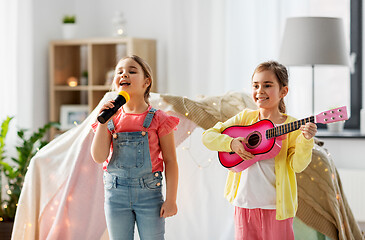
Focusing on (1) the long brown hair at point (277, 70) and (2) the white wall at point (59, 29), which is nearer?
(1) the long brown hair at point (277, 70)

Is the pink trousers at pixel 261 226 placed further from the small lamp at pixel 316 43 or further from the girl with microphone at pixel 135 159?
the small lamp at pixel 316 43

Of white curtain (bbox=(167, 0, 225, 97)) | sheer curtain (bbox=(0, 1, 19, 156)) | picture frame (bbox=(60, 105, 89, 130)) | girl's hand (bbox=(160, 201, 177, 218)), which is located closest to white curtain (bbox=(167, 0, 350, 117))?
white curtain (bbox=(167, 0, 225, 97))

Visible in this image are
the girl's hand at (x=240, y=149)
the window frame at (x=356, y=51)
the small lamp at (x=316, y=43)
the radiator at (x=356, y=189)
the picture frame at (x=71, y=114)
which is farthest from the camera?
the picture frame at (x=71, y=114)

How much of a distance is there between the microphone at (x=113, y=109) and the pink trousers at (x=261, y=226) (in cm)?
49

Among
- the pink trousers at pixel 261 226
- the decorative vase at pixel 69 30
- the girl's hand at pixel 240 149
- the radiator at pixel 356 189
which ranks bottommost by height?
the radiator at pixel 356 189

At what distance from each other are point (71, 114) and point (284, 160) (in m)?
2.61

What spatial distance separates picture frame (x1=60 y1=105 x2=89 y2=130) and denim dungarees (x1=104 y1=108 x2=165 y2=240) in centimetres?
234

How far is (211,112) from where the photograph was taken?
2.31 metres

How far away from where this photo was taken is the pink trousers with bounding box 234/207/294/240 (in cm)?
160

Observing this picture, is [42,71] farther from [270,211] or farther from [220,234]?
[270,211]

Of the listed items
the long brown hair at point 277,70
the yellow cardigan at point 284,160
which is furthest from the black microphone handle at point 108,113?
the long brown hair at point 277,70

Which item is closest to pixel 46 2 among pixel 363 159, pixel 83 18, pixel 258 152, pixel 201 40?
pixel 83 18

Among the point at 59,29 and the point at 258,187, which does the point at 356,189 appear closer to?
the point at 258,187

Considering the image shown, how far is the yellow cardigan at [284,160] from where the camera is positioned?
1539 mm
